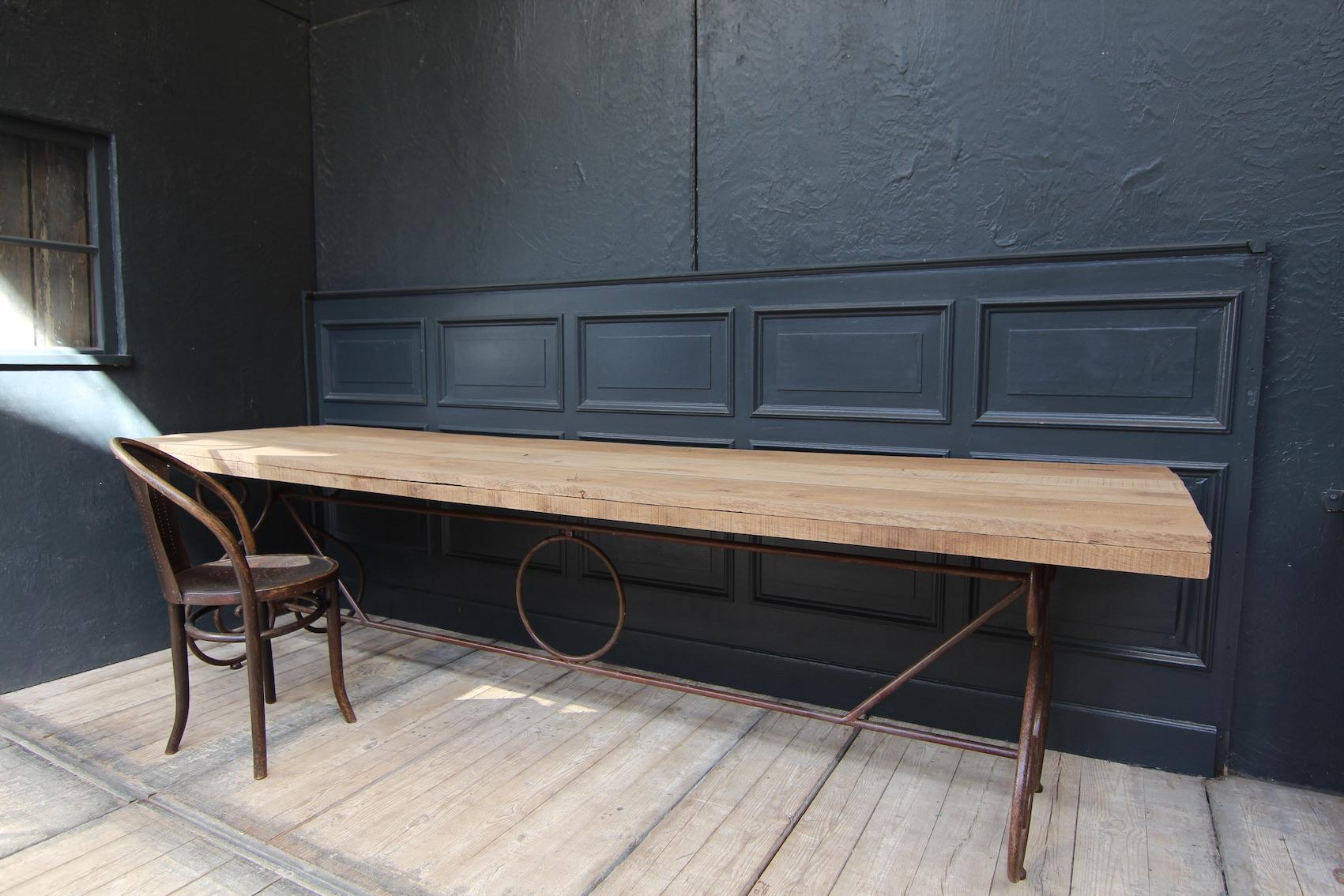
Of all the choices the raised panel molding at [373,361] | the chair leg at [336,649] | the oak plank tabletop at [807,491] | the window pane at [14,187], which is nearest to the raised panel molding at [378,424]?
the raised panel molding at [373,361]

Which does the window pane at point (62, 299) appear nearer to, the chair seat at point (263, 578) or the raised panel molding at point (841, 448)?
the chair seat at point (263, 578)

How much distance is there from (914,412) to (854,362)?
24cm

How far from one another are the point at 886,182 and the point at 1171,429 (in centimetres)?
107

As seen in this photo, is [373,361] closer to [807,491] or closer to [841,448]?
[841,448]

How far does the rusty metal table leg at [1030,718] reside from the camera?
172cm

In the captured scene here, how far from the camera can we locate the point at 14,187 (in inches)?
110

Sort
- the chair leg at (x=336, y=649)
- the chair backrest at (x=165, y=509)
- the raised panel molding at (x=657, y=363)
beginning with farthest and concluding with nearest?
the raised panel molding at (x=657, y=363), the chair leg at (x=336, y=649), the chair backrest at (x=165, y=509)

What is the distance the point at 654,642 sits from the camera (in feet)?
9.55

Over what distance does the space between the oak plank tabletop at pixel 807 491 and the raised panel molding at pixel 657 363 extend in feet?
0.69

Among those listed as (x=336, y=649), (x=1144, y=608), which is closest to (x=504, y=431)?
(x=336, y=649)

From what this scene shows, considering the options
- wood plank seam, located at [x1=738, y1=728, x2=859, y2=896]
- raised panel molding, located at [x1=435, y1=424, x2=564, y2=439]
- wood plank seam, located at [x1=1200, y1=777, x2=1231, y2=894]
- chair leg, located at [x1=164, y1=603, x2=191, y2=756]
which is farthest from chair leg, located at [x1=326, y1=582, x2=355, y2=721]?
wood plank seam, located at [x1=1200, y1=777, x2=1231, y2=894]

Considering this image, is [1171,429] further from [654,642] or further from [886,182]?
[654,642]

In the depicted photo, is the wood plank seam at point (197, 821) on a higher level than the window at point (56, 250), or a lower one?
lower

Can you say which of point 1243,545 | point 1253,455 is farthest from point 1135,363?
point 1243,545
